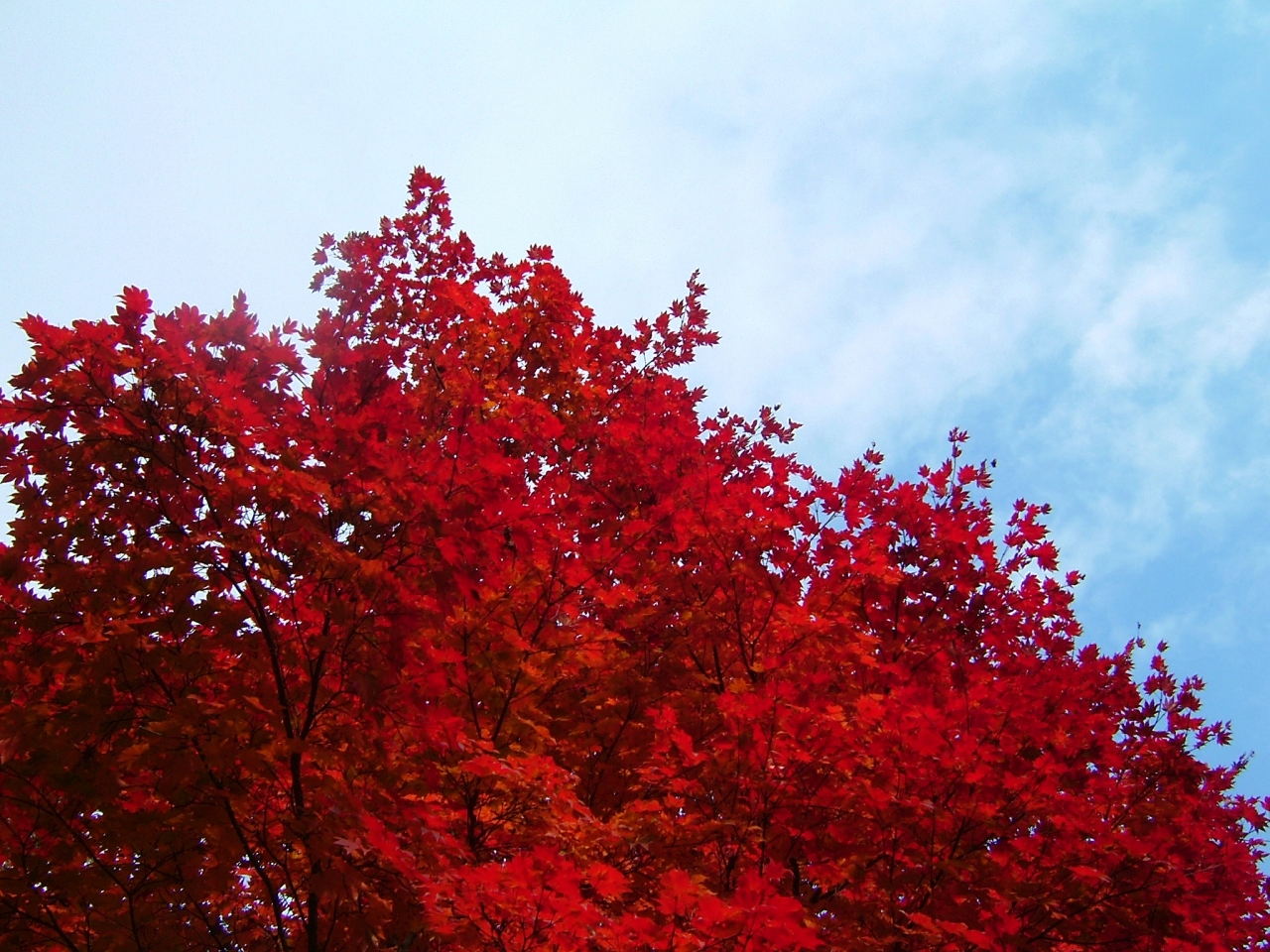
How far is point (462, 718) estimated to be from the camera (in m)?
5.21

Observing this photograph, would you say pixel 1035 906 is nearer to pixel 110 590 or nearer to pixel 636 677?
pixel 636 677

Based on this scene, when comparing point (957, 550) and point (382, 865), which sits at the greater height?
point (957, 550)

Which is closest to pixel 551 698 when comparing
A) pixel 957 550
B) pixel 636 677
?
pixel 636 677

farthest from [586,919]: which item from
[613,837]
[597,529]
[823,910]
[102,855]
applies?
[597,529]

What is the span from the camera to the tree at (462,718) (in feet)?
14.5

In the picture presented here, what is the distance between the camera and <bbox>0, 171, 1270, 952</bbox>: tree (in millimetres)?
4414

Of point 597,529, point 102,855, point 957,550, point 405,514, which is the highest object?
point 957,550

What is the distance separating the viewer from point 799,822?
18.5ft

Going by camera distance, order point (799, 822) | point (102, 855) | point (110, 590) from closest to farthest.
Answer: point (110, 590) → point (102, 855) → point (799, 822)

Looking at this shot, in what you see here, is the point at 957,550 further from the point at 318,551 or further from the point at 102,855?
the point at 102,855

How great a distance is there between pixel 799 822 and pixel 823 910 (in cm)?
80

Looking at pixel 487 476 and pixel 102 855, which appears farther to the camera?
pixel 102 855

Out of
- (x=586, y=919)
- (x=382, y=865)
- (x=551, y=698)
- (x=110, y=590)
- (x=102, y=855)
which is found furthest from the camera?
(x=551, y=698)

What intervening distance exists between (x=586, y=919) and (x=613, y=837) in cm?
86
